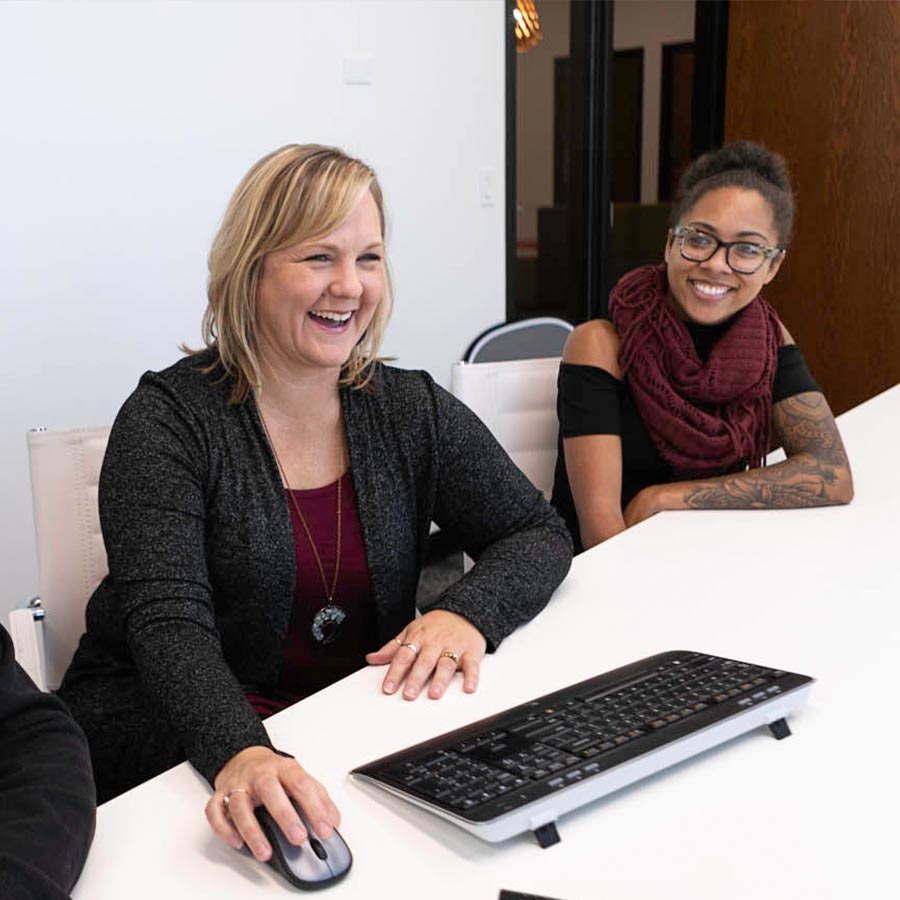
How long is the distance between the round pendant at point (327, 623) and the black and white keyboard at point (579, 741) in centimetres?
48

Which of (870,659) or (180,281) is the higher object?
(180,281)

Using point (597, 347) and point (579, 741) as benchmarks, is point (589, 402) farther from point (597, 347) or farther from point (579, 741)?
point (579, 741)

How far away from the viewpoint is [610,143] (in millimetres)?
4375

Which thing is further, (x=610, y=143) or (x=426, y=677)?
(x=610, y=143)

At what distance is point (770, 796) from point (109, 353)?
7.88ft

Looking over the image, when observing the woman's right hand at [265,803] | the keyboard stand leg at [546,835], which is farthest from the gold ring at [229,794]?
the keyboard stand leg at [546,835]

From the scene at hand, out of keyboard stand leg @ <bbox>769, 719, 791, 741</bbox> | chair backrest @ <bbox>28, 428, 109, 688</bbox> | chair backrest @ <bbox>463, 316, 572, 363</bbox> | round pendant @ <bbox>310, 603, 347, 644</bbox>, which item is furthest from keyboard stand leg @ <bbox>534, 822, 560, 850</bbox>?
chair backrest @ <bbox>463, 316, 572, 363</bbox>

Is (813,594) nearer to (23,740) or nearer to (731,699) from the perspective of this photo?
(731,699)

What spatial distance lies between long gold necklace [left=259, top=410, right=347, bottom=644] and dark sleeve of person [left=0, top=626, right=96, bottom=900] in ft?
1.63

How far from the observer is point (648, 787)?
2.98 feet

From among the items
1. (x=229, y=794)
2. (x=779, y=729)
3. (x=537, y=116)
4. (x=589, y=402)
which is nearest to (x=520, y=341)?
(x=589, y=402)

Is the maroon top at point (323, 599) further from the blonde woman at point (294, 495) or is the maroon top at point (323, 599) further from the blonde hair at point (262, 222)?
the blonde hair at point (262, 222)

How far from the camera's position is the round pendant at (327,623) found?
1437mm

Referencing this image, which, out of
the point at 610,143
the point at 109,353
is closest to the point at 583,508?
the point at 109,353
